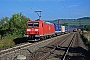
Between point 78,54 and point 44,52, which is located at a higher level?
point 44,52

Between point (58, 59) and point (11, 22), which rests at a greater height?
point (11, 22)

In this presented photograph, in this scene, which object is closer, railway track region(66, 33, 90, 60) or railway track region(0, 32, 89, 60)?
railway track region(0, 32, 89, 60)

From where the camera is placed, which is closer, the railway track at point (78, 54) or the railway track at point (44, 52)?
the railway track at point (44, 52)

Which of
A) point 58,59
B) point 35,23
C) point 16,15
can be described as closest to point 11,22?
point 16,15

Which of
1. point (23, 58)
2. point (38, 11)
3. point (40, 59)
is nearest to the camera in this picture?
point (23, 58)

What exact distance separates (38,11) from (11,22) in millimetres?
35676

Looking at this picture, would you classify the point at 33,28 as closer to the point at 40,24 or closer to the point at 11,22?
the point at 40,24

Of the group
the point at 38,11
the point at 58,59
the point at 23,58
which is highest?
the point at 38,11

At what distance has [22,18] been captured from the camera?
250 ft

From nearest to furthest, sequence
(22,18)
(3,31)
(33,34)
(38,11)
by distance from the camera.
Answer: (33,34) < (38,11) < (3,31) < (22,18)

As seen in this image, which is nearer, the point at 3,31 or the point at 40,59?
the point at 40,59

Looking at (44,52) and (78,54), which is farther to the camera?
(44,52)

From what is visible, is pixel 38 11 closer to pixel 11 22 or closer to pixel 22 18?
pixel 11 22

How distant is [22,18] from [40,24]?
4643cm
